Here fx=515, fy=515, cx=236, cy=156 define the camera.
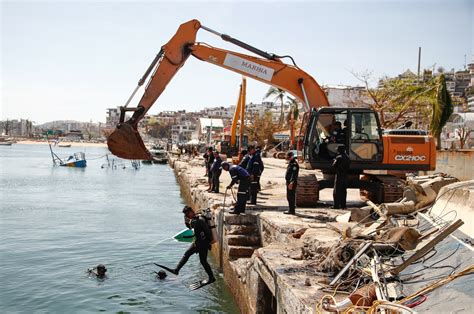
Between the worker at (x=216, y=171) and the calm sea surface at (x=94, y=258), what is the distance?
2070 mm

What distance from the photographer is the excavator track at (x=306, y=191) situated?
1212 centimetres

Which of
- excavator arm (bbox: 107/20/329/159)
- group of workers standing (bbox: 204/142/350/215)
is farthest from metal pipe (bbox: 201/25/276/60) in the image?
group of workers standing (bbox: 204/142/350/215)

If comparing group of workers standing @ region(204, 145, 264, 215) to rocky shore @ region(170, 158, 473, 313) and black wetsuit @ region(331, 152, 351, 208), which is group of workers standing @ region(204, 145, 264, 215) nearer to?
rocky shore @ region(170, 158, 473, 313)

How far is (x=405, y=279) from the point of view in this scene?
5203 millimetres

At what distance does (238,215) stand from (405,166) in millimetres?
4177

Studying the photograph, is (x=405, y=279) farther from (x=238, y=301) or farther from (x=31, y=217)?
(x=31, y=217)

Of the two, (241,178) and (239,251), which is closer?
(239,251)

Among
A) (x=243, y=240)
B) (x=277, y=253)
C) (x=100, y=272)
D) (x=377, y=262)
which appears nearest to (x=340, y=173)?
(x=243, y=240)

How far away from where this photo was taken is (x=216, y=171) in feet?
50.9

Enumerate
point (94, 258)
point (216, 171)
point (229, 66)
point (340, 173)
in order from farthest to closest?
point (216, 171) < point (229, 66) < point (94, 258) < point (340, 173)

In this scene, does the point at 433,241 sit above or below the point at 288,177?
below

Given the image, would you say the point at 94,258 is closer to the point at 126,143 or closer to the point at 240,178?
the point at 126,143

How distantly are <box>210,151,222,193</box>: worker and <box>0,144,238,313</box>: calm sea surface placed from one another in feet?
6.79

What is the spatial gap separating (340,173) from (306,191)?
4.05 ft
